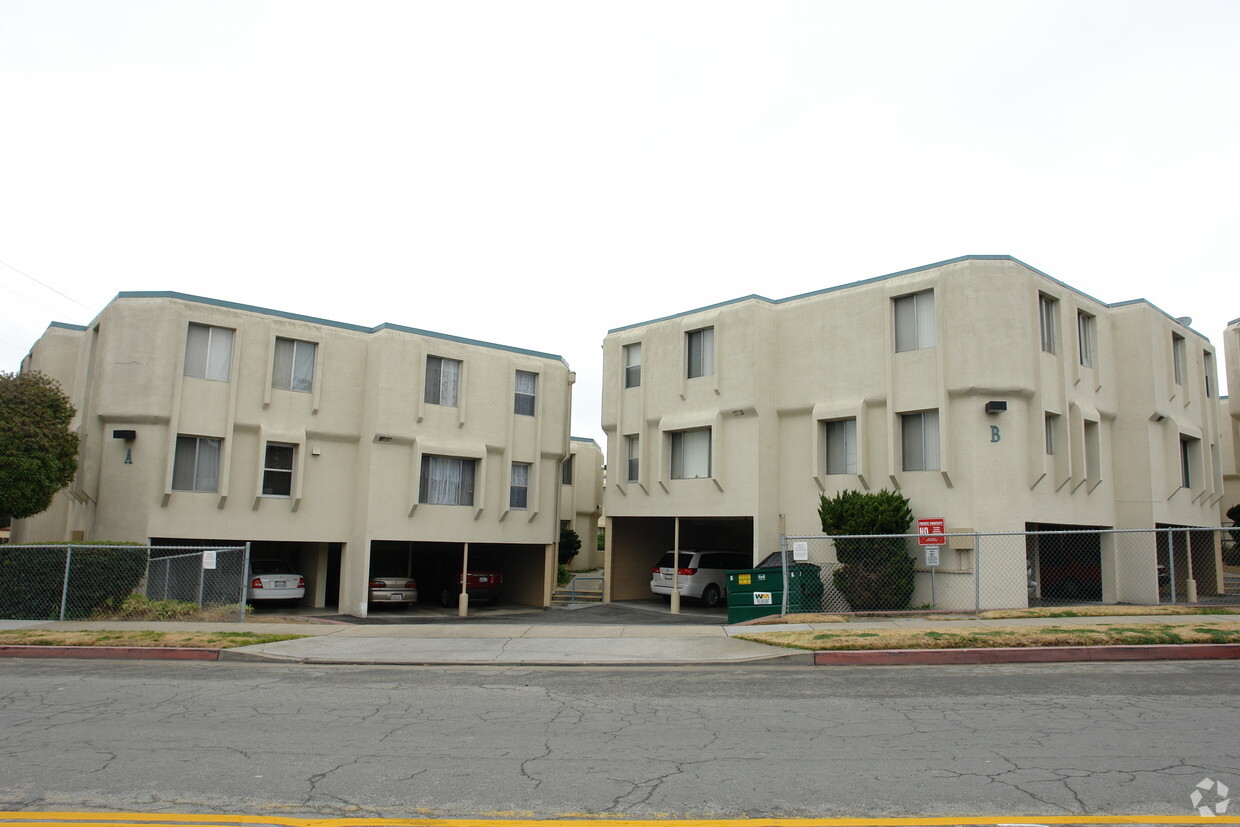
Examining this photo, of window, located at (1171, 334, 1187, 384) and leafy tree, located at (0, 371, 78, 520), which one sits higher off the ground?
window, located at (1171, 334, 1187, 384)

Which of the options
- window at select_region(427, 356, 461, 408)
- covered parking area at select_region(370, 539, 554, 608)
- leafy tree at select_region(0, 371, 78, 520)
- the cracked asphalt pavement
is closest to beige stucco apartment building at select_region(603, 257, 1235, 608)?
covered parking area at select_region(370, 539, 554, 608)

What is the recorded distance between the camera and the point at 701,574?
2406 centimetres

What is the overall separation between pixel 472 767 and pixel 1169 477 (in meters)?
22.6

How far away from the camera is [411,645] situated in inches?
559

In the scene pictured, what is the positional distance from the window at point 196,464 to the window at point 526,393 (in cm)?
789

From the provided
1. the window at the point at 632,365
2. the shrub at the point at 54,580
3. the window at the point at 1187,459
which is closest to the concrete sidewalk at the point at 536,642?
the shrub at the point at 54,580

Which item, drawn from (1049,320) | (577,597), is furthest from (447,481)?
(1049,320)

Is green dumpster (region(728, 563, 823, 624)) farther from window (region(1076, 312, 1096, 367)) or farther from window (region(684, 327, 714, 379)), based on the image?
window (region(1076, 312, 1096, 367))

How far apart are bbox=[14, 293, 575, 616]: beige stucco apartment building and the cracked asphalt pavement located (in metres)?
10.2

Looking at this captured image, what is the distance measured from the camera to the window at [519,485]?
83.4 ft

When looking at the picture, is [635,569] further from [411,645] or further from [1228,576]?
[1228,576]

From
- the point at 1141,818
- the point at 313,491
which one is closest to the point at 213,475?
the point at 313,491

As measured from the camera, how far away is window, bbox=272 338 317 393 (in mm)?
22422

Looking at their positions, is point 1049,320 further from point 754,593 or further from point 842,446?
point 754,593
